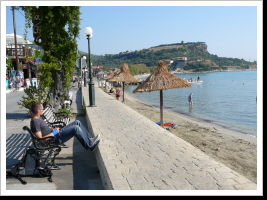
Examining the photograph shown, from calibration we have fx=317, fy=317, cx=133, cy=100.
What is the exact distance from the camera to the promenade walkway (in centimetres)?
374

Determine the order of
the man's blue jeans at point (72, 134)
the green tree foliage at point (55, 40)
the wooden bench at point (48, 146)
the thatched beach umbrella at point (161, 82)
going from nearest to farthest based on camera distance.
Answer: the wooden bench at point (48, 146), the man's blue jeans at point (72, 134), the green tree foliage at point (55, 40), the thatched beach umbrella at point (161, 82)

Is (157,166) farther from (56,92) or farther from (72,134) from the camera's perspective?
(56,92)

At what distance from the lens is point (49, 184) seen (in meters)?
4.71

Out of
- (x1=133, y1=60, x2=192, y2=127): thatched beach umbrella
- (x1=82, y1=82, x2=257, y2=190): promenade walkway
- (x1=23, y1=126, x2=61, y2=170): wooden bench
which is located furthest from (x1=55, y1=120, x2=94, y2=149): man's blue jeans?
(x1=133, y1=60, x2=192, y2=127): thatched beach umbrella

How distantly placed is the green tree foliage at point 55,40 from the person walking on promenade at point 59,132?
5.75 metres

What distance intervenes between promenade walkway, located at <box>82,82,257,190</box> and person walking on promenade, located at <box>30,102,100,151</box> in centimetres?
23

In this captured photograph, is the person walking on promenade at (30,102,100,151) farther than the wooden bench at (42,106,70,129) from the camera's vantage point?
No

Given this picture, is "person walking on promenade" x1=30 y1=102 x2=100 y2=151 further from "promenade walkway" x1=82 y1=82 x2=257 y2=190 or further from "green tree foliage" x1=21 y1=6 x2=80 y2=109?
"green tree foliage" x1=21 y1=6 x2=80 y2=109

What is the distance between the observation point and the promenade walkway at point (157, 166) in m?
3.74

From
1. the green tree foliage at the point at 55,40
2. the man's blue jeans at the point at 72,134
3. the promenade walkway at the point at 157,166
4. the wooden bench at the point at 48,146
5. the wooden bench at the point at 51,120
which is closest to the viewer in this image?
the promenade walkway at the point at 157,166

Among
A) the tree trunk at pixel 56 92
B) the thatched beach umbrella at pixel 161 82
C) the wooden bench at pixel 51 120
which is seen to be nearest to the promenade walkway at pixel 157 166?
the wooden bench at pixel 51 120

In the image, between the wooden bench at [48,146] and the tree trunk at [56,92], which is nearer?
the wooden bench at [48,146]

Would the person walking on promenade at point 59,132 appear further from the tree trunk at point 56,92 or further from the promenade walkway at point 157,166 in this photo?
the tree trunk at point 56,92
